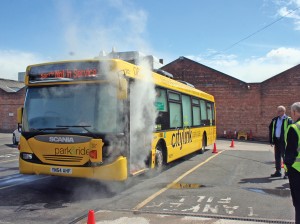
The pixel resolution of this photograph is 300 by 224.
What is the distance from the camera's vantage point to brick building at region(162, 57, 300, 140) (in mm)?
28141

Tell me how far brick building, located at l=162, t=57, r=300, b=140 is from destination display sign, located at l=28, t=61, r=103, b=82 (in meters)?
22.9

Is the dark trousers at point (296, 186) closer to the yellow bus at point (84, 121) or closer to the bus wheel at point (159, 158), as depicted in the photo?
the yellow bus at point (84, 121)

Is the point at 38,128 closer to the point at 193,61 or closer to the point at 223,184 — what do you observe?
the point at 223,184

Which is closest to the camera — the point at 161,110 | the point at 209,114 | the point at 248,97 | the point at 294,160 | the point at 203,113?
the point at 294,160

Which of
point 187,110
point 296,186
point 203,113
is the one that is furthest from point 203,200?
point 203,113

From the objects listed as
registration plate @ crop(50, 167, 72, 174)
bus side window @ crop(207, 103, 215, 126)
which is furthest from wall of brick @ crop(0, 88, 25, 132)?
registration plate @ crop(50, 167, 72, 174)

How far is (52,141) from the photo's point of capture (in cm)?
758

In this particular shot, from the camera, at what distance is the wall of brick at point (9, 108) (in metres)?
36.0

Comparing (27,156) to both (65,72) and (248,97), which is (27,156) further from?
(248,97)

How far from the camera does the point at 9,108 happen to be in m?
36.3

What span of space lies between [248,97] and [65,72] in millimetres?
23243

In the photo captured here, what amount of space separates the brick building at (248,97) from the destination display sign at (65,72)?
75.2ft

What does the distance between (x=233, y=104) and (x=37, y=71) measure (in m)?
23.1

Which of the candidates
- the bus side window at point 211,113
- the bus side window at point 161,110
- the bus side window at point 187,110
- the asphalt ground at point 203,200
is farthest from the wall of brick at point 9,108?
the asphalt ground at point 203,200
